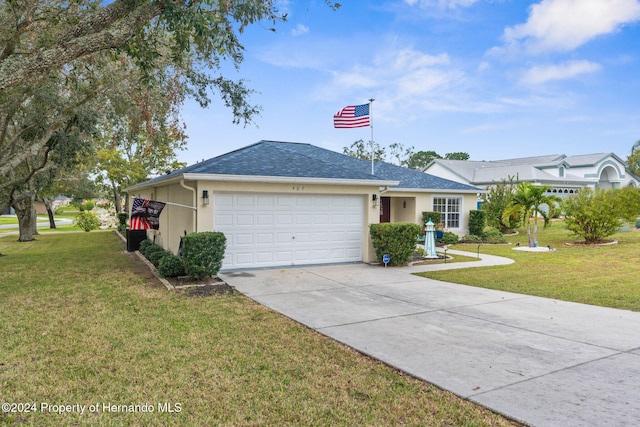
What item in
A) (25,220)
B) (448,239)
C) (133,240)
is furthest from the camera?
(25,220)

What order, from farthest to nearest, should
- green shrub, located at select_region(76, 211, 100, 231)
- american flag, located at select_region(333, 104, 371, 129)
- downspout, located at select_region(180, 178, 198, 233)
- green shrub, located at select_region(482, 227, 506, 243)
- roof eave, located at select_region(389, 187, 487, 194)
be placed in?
green shrub, located at select_region(76, 211, 100, 231) < green shrub, located at select_region(482, 227, 506, 243) < roof eave, located at select_region(389, 187, 487, 194) < american flag, located at select_region(333, 104, 371, 129) < downspout, located at select_region(180, 178, 198, 233)

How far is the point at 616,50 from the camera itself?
17812 millimetres

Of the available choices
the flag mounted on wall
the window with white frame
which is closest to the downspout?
the flag mounted on wall

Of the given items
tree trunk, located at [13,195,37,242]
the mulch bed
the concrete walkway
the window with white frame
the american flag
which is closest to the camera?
the concrete walkway

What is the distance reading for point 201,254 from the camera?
908 cm

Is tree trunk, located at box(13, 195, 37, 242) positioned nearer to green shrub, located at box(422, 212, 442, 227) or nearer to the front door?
the front door

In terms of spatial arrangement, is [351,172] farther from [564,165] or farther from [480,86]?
[564,165]

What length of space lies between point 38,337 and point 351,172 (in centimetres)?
906

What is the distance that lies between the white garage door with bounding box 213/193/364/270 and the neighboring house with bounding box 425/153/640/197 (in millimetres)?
23173

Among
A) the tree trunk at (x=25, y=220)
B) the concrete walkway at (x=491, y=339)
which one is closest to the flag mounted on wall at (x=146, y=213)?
the concrete walkway at (x=491, y=339)

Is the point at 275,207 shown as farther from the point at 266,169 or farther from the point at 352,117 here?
the point at 352,117

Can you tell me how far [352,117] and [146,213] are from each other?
350 inches

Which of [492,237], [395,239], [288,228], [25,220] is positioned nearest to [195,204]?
[288,228]

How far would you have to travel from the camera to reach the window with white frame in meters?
19.8
